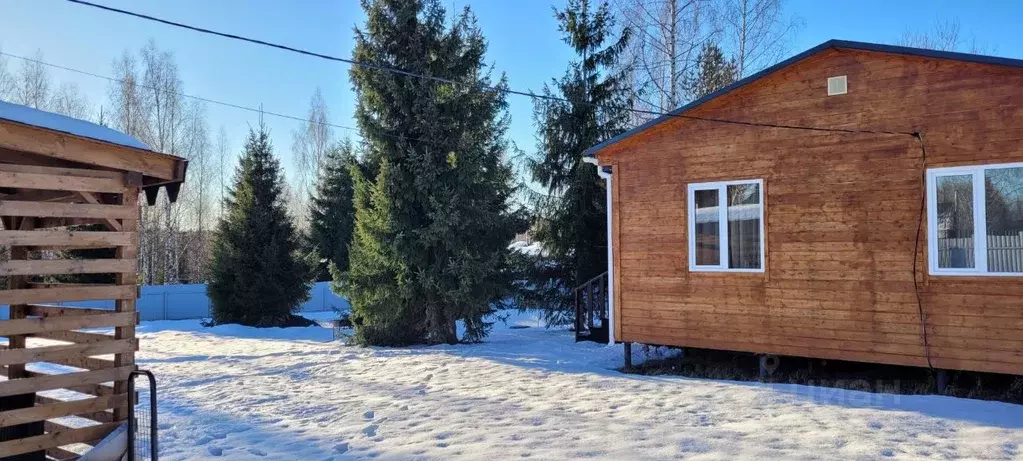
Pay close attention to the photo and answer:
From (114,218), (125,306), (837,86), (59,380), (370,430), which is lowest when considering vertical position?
(370,430)

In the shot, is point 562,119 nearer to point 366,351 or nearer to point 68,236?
point 366,351

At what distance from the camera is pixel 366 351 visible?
1285 cm

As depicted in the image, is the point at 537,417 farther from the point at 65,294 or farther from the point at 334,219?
the point at 334,219

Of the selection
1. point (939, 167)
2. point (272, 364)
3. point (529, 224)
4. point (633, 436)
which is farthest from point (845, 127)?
point (272, 364)

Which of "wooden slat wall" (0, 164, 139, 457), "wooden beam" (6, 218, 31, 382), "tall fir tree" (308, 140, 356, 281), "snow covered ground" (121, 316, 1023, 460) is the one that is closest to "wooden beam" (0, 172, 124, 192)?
"wooden slat wall" (0, 164, 139, 457)

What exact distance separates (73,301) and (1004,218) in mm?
8625

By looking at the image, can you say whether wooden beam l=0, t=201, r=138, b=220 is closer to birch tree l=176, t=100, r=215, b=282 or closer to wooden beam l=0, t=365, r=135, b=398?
wooden beam l=0, t=365, r=135, b=398

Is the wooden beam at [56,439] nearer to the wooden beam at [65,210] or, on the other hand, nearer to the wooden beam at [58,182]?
the wooden beam at [65,210]

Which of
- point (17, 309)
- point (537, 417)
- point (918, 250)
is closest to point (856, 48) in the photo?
point (918, 250)

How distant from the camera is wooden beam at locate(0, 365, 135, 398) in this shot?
15.6 feet

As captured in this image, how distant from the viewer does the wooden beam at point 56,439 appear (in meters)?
4.78

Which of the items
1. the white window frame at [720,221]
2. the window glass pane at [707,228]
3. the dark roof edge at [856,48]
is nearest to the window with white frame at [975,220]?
the dark roof edge at [856,48]

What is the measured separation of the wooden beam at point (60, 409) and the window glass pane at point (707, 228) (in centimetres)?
703

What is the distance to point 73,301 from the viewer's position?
16.6 feet
